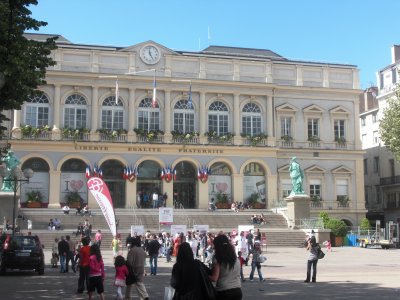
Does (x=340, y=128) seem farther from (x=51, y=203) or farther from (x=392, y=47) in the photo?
(x=51, y=203)

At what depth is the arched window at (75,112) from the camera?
50.1 meters

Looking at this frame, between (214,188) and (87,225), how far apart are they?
16.3m

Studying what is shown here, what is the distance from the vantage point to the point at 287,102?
55375 millimetres

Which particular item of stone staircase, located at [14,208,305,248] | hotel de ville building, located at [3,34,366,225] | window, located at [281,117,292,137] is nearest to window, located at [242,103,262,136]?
hotel de ville building, located at [3,34,366,225]

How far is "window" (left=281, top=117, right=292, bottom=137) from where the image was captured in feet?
181

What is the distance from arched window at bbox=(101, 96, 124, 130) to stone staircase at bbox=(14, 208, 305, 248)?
7.95 metres

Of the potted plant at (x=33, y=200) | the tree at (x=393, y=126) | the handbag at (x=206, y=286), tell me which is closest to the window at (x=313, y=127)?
the tree at (x=393, y=126)

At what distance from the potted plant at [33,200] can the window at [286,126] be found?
22936 mm

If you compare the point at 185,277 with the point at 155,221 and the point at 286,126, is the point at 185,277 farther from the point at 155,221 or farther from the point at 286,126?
the point at 286,126

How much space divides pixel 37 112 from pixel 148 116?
9.48 metres

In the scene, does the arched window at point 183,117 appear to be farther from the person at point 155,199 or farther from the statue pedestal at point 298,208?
the statue pedestal at point 298,208

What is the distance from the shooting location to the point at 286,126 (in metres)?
55.3

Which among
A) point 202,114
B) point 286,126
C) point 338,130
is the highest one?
point 202,114

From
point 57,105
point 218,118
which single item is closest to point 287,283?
point 57,105
